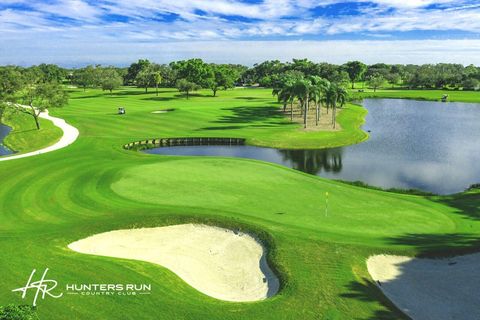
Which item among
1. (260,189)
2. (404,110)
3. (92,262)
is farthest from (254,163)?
Result: (404,110)

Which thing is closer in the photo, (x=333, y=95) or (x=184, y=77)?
(x=333, y=95)

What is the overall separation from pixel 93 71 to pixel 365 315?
199m

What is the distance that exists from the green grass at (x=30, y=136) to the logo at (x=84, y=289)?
46801mm

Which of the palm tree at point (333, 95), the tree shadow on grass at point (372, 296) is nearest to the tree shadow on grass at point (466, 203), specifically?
the tree shadow on grass at point (372, 296)

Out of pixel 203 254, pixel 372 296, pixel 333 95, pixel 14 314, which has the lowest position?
pixel 203 254

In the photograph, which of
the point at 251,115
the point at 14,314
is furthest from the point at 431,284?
the point at 251,115

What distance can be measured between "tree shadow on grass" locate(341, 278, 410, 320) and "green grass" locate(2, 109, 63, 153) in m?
55.7

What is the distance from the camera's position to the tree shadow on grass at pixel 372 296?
59.1 feet

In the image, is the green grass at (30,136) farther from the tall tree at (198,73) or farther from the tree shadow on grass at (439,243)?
the tall tree at (198,73)

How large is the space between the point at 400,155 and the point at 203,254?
4822 cm

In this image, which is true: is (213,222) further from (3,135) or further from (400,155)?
(3,135)

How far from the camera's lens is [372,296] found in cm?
1952

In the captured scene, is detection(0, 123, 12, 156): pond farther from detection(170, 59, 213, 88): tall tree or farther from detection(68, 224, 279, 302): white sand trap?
detection(170, 59, 213, 88): tall tree

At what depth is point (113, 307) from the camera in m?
18.0
